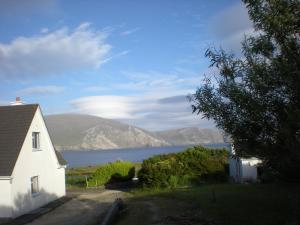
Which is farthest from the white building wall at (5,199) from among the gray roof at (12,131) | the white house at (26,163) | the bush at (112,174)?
the bush at (112,174)

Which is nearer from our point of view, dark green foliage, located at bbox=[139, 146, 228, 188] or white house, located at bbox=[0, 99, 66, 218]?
white house, located at bbox=[0, 99, 66, 218]

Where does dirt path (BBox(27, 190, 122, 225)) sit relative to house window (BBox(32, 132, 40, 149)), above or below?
below

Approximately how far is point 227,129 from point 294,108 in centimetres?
275

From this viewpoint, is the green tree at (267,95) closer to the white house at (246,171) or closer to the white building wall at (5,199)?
the white building wall at (5,199)

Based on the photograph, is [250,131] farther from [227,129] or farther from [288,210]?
[288,210]

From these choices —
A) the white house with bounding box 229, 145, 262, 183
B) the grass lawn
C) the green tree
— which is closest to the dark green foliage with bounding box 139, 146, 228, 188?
the white house with bounding box 229, 145, 262, 183

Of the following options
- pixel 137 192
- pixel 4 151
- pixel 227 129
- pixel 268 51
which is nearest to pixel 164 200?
pixel 137 192

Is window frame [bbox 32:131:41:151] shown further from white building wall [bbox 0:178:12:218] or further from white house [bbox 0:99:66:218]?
white building wall [bbox 0:178:12:218]

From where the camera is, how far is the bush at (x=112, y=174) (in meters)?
44.7

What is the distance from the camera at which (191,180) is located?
3853 cm

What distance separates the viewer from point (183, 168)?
127 ft

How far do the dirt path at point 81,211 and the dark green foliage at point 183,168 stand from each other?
317 cm

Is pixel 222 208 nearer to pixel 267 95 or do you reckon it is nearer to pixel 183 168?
pixel 267 95

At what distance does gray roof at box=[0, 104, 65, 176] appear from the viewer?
27375mm
